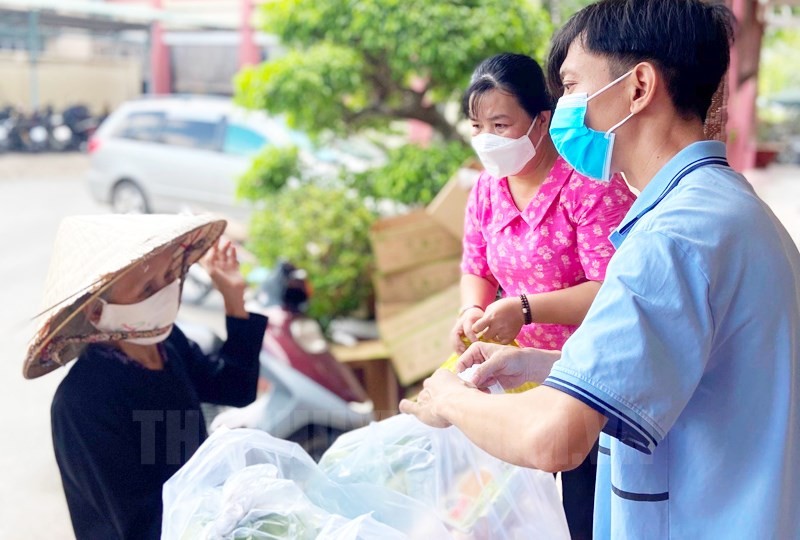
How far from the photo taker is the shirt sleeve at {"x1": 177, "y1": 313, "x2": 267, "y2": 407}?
1908 mm

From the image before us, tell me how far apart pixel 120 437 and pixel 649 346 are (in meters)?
1.10

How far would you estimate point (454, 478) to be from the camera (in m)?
1.57

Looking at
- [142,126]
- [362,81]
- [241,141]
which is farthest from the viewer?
[142,126]

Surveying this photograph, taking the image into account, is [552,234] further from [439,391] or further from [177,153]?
[177,153]

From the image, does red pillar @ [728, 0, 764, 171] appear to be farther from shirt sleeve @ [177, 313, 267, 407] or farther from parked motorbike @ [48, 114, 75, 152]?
parked motorbike @ [48, 114, 75, 152]

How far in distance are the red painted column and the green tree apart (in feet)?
47.7

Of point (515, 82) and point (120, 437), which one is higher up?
point (515, 82)

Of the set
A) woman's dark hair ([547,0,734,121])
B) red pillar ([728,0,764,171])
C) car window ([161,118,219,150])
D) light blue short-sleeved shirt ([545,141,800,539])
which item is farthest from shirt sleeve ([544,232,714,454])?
car window ([161,118,219,150])

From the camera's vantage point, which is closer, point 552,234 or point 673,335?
point 673,335

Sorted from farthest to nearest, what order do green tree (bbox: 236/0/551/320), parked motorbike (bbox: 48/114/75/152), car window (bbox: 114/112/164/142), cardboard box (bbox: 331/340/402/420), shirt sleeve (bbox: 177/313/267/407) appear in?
parked motorbike (bbox: 48/114/75/152), car window (bbox: 114/112/164/142), green tree (bbox: 236/0/551/320), cardboard box (bbox: 331/340/402/420), shirt sleeve (bbox: 177/313/267/407)

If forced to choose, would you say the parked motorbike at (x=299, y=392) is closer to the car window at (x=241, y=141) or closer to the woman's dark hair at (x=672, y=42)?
the woman's dark hair at (x=672, y=42)

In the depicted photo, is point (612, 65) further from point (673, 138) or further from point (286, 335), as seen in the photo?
point (286, 335)

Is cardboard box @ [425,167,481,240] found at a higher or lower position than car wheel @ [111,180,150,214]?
higher

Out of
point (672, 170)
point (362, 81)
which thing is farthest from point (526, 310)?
point (362, 81)
